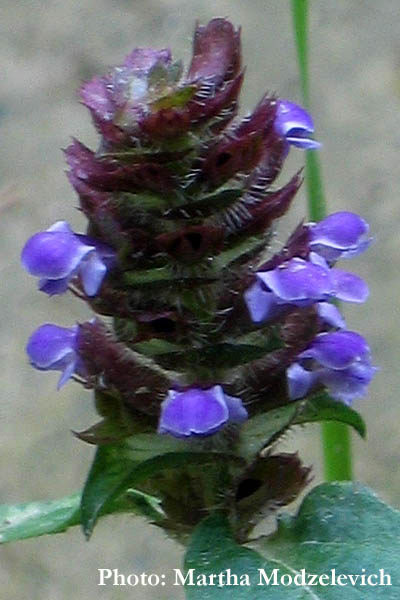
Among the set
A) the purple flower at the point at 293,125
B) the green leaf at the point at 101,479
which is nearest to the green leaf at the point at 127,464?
the green leaf at the point at 101,479

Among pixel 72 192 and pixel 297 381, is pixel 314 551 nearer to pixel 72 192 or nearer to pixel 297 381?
pixel 297 381

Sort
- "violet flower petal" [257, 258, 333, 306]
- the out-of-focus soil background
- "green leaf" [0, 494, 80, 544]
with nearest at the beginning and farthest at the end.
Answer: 1. "violet flower petal" [257, 258, 333, 306]
2. "green leaf" [0, 494, 80, 544]
3. the out-of-focus soil background

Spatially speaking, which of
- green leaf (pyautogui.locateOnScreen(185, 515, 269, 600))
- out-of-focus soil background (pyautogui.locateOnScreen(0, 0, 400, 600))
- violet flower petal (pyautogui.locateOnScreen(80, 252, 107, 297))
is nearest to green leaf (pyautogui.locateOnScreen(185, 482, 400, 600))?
green leaf (pyautogui.locateOnScreen(185, 515, 269, 600))

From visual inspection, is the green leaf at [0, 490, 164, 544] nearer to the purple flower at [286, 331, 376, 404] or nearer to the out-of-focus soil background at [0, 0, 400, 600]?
the purple flower at [286, 331, 376, 404]

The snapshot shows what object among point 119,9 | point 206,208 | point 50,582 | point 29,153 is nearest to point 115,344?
point 206,208

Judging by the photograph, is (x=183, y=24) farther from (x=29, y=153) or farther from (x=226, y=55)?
(x=226, y=55)
